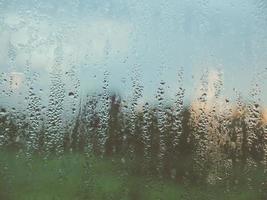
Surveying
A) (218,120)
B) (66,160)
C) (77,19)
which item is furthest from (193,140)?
(77,19)

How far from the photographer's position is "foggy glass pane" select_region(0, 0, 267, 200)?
200cm

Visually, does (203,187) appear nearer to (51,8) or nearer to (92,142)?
(92,142)

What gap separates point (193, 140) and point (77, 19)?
0.61 m

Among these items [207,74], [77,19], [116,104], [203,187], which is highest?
[77,19]

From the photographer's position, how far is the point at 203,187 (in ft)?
6.67

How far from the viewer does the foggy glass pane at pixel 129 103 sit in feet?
6.55

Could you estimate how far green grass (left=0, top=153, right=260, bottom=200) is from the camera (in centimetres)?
197

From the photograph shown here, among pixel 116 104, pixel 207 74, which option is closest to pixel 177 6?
pixel 207 74

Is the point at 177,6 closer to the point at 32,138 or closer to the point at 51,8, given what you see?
the point at 51,8

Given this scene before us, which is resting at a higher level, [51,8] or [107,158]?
[51,8]

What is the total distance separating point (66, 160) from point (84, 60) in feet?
1.22

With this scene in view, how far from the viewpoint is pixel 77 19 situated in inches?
81.5

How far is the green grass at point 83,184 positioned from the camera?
1.97 metres

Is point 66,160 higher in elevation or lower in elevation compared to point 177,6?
lower
